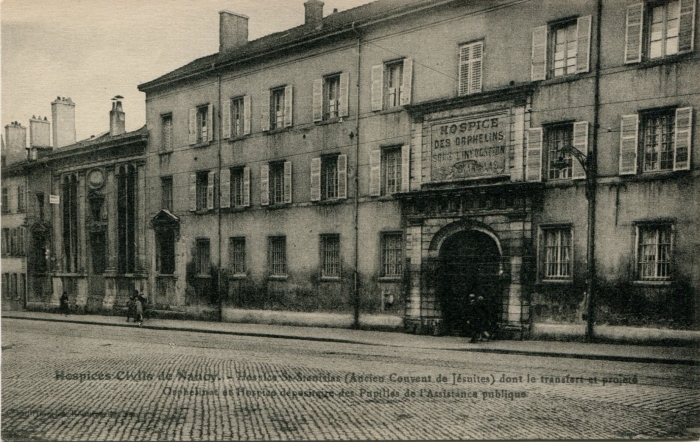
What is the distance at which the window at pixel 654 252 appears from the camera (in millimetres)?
15367

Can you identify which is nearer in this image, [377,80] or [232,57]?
[377,80]

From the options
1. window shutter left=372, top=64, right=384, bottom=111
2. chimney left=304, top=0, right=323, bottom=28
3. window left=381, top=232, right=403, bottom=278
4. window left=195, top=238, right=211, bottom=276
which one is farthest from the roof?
window left=381, top=232, right=403, bottom=278

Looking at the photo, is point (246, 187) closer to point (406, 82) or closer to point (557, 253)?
point (406, 82)

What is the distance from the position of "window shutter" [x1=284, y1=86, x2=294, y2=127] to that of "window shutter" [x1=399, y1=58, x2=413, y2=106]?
4794 mm

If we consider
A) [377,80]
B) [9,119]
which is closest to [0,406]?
[9,119]

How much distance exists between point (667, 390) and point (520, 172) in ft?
28.8

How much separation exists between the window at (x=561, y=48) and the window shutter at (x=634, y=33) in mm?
1009

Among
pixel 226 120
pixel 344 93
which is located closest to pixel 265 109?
pixel 226 120

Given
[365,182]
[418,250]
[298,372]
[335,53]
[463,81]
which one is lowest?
[298,372]

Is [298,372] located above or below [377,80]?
below

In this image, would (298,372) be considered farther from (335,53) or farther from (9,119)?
(335,53)

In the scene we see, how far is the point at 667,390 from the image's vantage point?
33.1 feet

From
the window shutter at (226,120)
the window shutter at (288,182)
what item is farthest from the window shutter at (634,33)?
the window shutter at (226,120)

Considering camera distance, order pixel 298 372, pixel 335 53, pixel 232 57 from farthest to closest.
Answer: pixel 232 57 → pixel 335 53 → pixel 298 372
